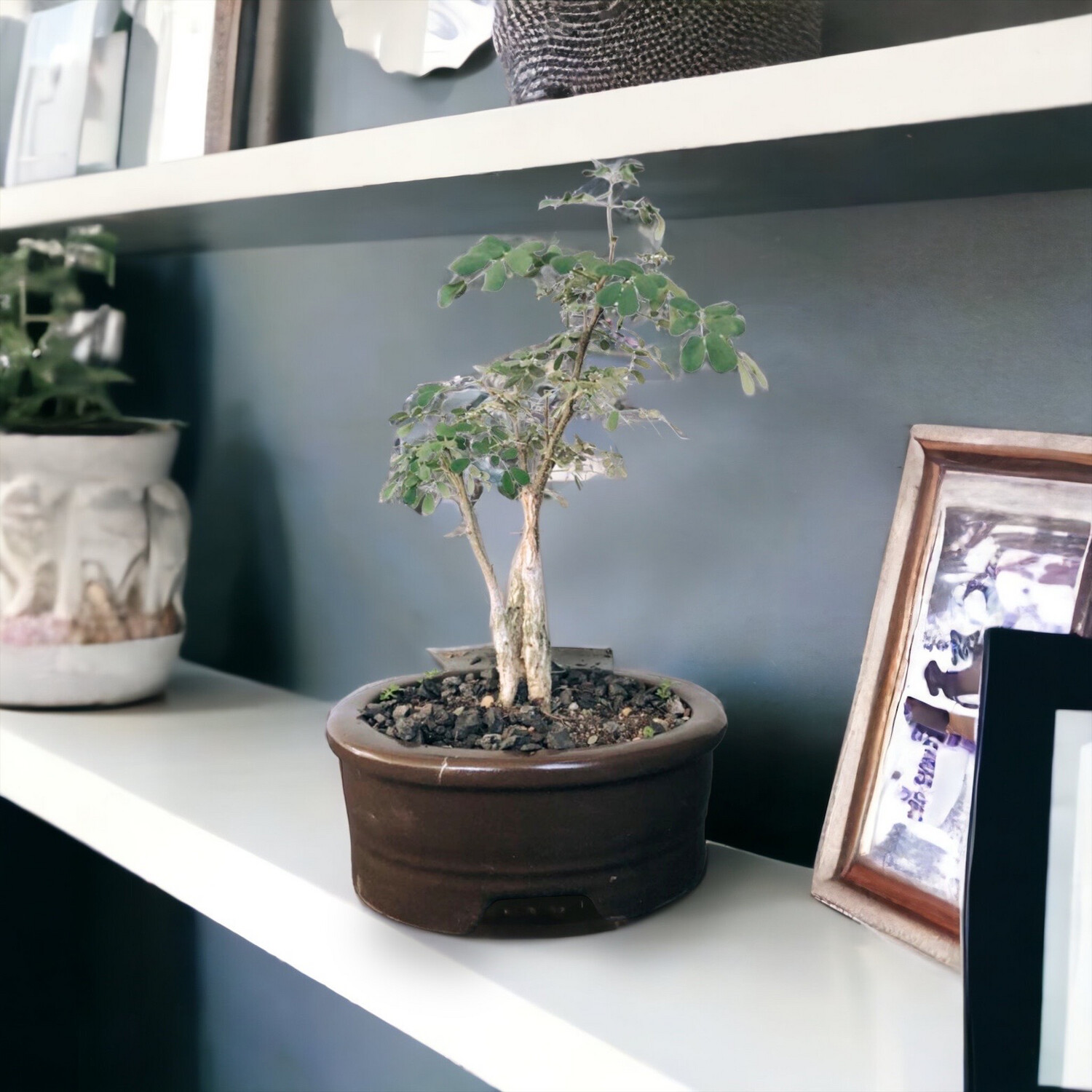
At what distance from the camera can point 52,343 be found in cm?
111

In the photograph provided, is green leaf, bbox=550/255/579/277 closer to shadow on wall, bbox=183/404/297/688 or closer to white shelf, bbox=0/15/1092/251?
white shelf, bbox=0/15/1092/251

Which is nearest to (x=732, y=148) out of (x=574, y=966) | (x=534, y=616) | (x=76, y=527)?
(x=534, y=616)

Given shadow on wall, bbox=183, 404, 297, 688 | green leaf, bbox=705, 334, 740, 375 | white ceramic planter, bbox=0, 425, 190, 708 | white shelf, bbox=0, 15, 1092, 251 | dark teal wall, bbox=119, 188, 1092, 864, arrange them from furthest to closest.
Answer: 1. shadow on wall, bbox=183, 404, 297, 688
2. white ceramic planter, bbox=0, 425, 190, 708
3. dark teal wall, bbox=119, 188, 1092, 864
4. green leaf, bbox=705, 334, 740, 375
5. white shelf, bbox=0, 15, 1092, 251

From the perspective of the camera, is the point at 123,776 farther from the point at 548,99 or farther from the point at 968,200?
the point at 968,200

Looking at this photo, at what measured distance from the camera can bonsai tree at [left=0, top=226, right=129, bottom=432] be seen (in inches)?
42.5

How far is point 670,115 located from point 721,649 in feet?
1.28

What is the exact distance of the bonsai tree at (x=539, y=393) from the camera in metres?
0.55

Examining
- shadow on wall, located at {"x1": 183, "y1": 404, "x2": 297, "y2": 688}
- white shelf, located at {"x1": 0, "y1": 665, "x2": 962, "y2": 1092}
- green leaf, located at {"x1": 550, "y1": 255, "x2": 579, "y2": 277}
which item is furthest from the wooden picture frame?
shadow on wall, located at {"x1": 183, "y1": 404, "x2": 297, "y2": 688}

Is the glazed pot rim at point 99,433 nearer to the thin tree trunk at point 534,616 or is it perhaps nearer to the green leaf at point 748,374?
the thin tree trunk at point 534,616

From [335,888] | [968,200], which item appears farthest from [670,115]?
[335,888]

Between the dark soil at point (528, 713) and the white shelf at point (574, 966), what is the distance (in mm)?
108

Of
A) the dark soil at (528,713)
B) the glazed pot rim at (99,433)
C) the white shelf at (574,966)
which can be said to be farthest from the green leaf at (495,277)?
the glazed pot rim at (99,433)

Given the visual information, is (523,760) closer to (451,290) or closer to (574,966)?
(574,966)

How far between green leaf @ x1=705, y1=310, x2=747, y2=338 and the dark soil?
0.72ft
